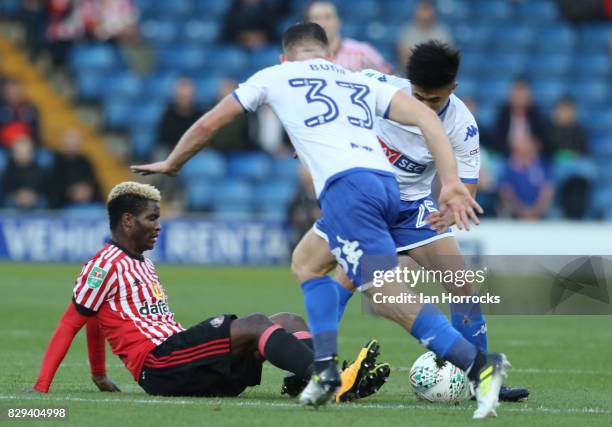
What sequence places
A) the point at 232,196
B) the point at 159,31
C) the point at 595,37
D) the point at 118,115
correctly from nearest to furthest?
the point at 232,196 < the point at 118,115 < the point at 159,31 < the point at 595,37

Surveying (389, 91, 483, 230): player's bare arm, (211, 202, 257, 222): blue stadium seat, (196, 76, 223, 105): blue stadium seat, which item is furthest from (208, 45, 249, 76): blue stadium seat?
(389, 91, 483, 230): player's bare arm

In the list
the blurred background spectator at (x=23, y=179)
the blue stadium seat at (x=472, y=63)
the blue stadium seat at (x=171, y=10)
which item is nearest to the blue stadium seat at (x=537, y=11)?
the blue stadium seat at (x=472, y=63)

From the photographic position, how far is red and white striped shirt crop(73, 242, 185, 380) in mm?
6910

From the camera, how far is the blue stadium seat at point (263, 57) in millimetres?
20870

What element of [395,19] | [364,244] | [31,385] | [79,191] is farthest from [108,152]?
[364,244]

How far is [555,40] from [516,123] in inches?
163

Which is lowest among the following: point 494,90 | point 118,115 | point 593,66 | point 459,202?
point 459,202

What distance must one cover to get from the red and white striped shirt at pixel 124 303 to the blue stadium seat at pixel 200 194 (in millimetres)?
12179

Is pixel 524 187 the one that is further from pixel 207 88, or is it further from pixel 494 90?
pixel 207 88

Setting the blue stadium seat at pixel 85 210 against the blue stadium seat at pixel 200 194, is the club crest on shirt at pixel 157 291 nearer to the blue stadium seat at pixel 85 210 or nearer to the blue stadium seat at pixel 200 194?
the blue stadium seat at pixel 85 210

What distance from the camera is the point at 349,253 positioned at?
6164 millimetres

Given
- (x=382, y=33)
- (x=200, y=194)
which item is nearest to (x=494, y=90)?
(x=382, y=33)

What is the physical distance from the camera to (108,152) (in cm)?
2080

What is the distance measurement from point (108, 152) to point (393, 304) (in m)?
15.1
